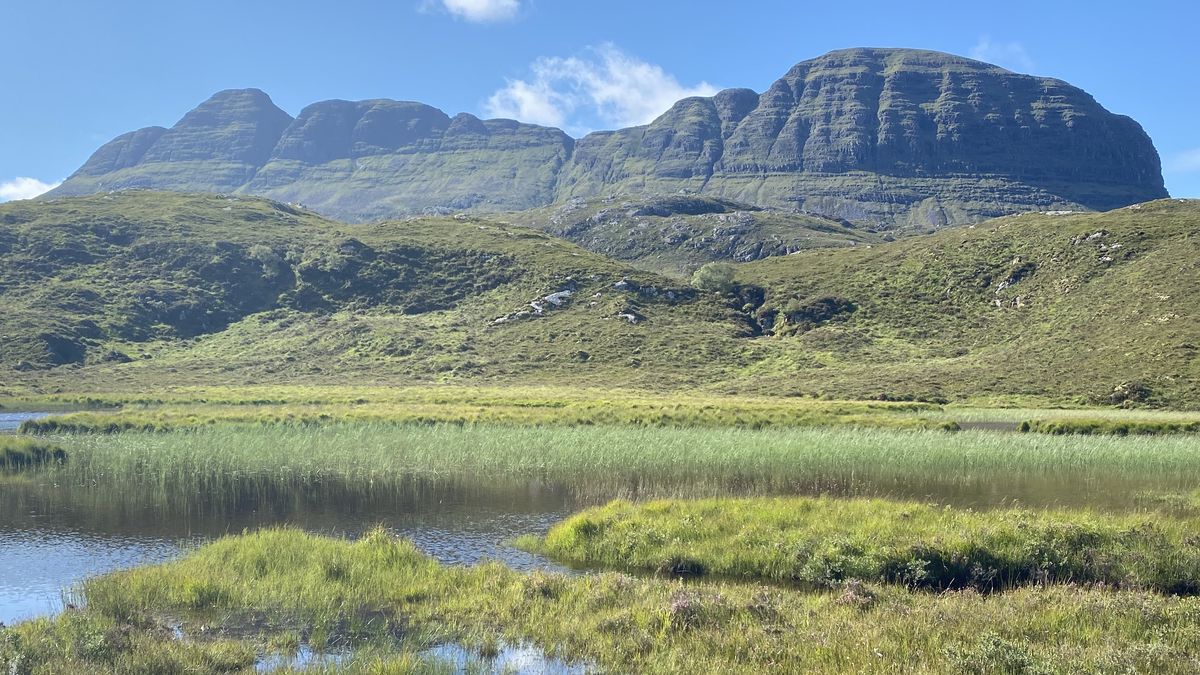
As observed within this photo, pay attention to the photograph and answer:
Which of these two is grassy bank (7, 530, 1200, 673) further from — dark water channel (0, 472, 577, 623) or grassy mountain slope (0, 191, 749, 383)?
grassy mountain slope (0, 191, 749, 383)

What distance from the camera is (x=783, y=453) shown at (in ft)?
132

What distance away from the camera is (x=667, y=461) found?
132ft

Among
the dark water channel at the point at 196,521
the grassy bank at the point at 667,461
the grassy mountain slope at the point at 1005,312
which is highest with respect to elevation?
the grassy mountain slope at the point at 1005,312

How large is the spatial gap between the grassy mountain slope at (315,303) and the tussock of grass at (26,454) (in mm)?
68513

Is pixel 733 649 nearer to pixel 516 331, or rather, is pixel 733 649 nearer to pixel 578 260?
pixel 516 331

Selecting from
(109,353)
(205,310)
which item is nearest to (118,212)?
(205,310)

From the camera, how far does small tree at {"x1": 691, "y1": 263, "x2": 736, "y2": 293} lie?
151 metres

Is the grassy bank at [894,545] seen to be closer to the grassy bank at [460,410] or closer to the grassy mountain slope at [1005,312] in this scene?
the grassy bank at [460,410]

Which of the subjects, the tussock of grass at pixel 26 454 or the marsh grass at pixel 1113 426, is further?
the marsh grass at pixel 1113 426

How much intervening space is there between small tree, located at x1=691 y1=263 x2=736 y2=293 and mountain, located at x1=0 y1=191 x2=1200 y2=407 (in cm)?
135

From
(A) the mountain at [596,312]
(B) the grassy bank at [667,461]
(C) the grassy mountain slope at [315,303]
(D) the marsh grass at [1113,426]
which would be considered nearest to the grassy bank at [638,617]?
(B) the grassy bank at [667,461]

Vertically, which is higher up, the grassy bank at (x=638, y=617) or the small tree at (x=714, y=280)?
the small tree at (x=714, y=280)

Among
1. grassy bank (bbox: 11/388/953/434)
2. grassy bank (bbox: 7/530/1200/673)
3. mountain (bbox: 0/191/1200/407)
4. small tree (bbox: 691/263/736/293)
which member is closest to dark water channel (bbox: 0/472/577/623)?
grassy bank (bbox: 7/530/1200/673)

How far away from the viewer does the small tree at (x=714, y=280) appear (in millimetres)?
151250
